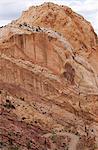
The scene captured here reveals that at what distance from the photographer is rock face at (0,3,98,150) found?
32719mm

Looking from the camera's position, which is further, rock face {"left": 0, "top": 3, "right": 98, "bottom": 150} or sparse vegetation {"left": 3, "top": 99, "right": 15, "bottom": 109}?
sparse vegetation {"left": 3, "top": 99, "right": 15, "bottom": 109}

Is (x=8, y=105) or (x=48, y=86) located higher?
(x=48, y=86)

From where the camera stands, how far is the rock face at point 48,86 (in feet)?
107

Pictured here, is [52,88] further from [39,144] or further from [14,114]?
[39,144]

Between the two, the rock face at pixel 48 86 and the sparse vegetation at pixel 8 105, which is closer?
the rock face at pixel 48 86

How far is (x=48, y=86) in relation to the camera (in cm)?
3566

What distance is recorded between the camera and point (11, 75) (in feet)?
116

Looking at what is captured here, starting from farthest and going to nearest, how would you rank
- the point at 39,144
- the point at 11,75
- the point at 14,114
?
the point at 11,75
the point at 14,114
the point at 39,144

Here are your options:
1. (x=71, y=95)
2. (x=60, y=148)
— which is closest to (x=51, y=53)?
(x=71, y=95)

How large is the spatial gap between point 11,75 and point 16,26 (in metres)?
4.06

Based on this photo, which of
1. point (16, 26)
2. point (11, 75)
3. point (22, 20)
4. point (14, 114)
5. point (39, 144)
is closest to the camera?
point (39, 144)

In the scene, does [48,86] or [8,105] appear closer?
[8,105]

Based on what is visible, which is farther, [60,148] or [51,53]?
[51,53]

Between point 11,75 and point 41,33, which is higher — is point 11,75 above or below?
below
